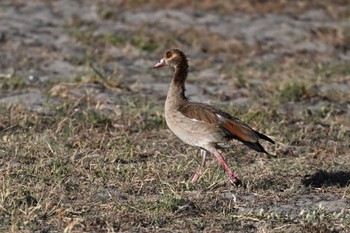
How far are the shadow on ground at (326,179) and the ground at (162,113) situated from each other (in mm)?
21

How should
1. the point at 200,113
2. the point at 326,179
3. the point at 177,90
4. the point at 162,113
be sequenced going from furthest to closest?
1. the point at 162,113
2. the point at 177,90
3. the point at 326,179
4. the point at 200,113

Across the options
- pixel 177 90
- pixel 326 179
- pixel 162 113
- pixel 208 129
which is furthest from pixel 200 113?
pixel 162 113

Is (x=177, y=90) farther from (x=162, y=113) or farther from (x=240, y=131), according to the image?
(x=162, y=113)

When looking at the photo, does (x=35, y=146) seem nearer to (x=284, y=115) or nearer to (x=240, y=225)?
(x=240, y=225)

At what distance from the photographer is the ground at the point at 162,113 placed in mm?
6562

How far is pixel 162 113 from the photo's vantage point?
392 inches

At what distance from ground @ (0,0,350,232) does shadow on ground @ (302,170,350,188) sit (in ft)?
0.07

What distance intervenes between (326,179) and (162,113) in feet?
8.65

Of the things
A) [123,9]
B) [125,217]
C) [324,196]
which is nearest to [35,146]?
[125,217]

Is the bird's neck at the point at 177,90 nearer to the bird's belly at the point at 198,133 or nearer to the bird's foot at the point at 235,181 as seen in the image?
the bird's belly at the point at 198,133

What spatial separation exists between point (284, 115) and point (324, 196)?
10.0ft

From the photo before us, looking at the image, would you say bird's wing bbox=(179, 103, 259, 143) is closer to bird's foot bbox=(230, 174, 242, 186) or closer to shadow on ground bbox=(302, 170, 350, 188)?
bird's foot bbox=(230, 174, 242, 186)

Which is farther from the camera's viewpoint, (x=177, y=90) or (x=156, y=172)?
(x=177, y=90)

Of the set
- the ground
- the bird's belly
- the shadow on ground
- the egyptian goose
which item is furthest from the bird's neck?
the shadow on ground
